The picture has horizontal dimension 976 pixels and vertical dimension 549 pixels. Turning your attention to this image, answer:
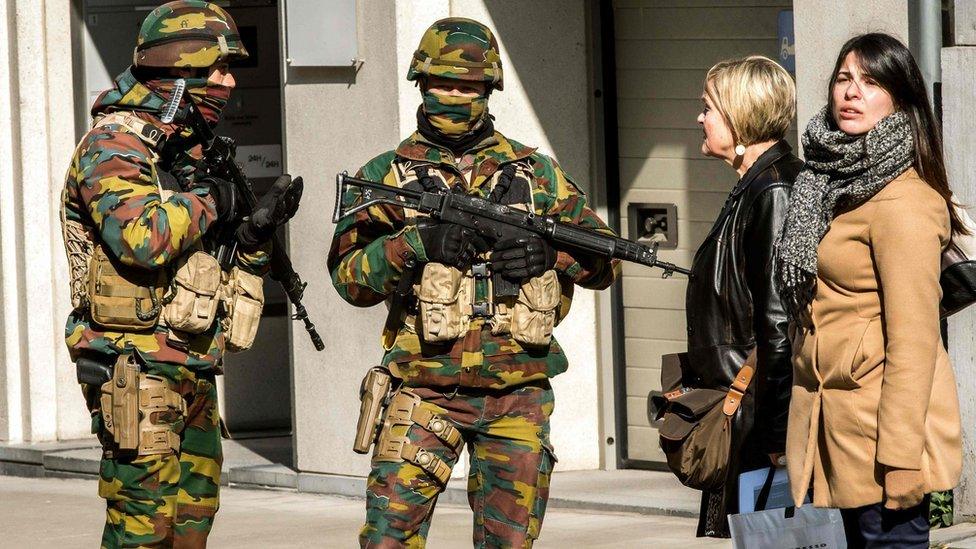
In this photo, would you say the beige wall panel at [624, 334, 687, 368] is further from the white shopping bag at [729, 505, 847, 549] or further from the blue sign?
the white shopping bag at [729, 505, 847, 549]

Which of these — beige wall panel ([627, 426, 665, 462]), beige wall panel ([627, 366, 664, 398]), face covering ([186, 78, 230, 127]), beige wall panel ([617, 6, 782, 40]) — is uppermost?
beige wall panel ([617, 6, 782, 40])

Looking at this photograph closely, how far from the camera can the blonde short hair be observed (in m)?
4.94

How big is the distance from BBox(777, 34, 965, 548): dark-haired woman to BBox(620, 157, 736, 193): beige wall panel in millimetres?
3942

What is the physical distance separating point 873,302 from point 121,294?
7.93 ft

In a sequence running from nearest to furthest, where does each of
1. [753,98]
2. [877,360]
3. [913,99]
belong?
[877,360], [913,99], [753,98]

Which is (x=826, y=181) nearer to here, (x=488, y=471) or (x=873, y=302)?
(x=873, y=302)

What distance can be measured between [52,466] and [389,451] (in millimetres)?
5455

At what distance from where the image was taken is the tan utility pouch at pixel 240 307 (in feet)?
18.7

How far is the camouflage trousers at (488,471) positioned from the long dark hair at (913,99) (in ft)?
5.14

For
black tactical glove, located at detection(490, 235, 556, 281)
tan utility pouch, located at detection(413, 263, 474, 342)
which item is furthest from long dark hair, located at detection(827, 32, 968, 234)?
tan utility pouch, located at detection(413, 263, 474, 342)

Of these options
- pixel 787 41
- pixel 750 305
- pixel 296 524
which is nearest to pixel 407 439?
pixel 750 305

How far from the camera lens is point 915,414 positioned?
4008 mm

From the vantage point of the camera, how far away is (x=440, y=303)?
5.14 meters

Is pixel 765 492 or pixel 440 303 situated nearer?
pixel 765 492
